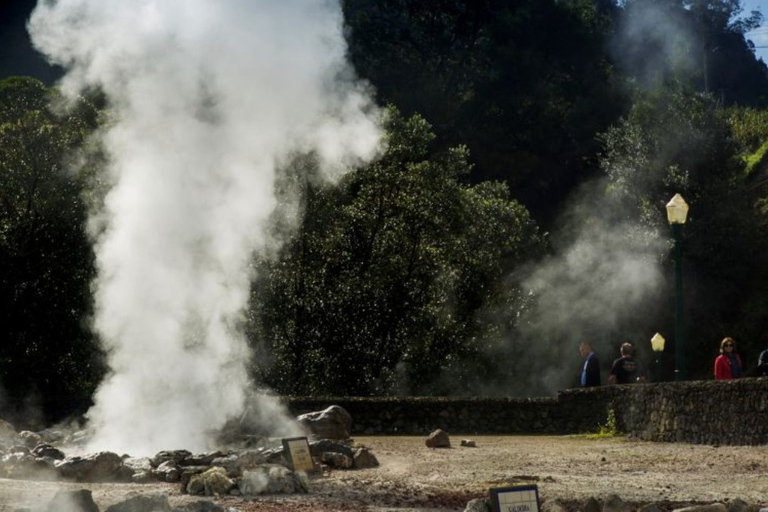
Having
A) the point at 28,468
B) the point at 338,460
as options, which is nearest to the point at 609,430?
the point at 338,460

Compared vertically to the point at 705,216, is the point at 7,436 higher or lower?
lower

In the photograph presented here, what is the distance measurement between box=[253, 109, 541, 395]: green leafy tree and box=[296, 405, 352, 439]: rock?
47.6 feet

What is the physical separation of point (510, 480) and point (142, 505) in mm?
5161

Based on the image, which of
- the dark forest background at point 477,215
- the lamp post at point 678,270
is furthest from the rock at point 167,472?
the dark forest background at point 477,215

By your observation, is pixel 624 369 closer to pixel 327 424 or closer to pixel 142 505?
pixel 327 424

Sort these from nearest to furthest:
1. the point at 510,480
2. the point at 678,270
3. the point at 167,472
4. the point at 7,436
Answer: the point at 510,480
the point at 167,472
the point at 7,436
the point at 678,270

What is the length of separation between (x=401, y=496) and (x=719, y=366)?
988 cm

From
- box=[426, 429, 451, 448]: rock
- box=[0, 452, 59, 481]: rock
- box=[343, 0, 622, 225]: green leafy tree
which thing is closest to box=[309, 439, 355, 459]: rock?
box=[426, 429, 451, 448]: rock

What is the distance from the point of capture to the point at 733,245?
175ft

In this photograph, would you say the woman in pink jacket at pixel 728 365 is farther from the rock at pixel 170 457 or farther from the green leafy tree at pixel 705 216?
the green leafy tree at pixel 705 216

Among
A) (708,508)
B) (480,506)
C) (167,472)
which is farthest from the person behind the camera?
(167,472)

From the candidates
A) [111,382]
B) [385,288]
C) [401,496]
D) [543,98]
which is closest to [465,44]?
[543,98]

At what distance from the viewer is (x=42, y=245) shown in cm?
3784

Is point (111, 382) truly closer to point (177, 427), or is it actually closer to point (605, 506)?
point (177, 427)
